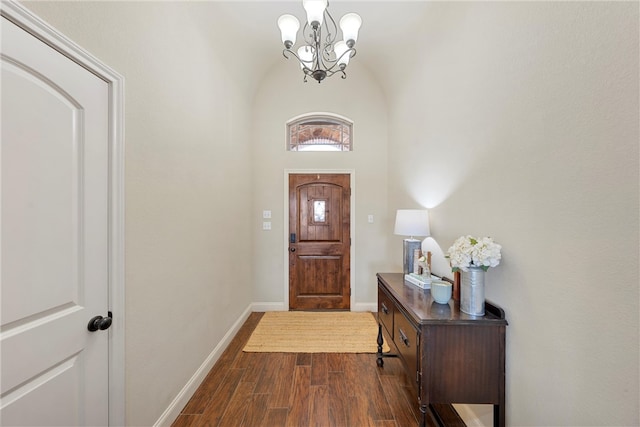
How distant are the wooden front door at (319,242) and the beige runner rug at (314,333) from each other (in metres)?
0.22

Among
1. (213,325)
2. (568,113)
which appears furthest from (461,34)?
(213,325)

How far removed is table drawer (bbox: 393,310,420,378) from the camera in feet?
4.68

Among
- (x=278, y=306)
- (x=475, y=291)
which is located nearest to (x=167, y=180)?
(x=475, y=291)

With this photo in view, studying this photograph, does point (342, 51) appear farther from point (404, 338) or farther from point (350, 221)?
point (404, 338)

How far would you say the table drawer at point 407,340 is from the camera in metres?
1.43

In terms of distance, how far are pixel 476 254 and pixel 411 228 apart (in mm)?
876

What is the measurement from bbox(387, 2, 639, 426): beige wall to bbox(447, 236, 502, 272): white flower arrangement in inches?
4.0

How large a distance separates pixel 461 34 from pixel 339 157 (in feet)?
6.61

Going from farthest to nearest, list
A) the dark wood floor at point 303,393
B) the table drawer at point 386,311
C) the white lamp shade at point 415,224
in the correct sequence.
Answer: the white lamp shade at point 415,224 → the table drawer at point 386,311 → the dark wood floor at point 303,393

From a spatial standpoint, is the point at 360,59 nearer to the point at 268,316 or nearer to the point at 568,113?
the point at 568,113

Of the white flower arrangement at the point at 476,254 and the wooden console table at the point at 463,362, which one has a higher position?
the white flower arrangement at the point at 476,254

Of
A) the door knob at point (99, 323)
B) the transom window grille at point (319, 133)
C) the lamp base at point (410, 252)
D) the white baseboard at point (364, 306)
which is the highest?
the transom window grille at point (319, 133)

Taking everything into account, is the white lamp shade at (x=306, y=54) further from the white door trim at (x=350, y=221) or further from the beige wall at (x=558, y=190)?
the white door trim at (x=350, y=221)

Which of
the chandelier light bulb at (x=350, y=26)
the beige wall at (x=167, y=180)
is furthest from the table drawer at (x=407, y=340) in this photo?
the chandelier light bulb at (x=350, y=26)
